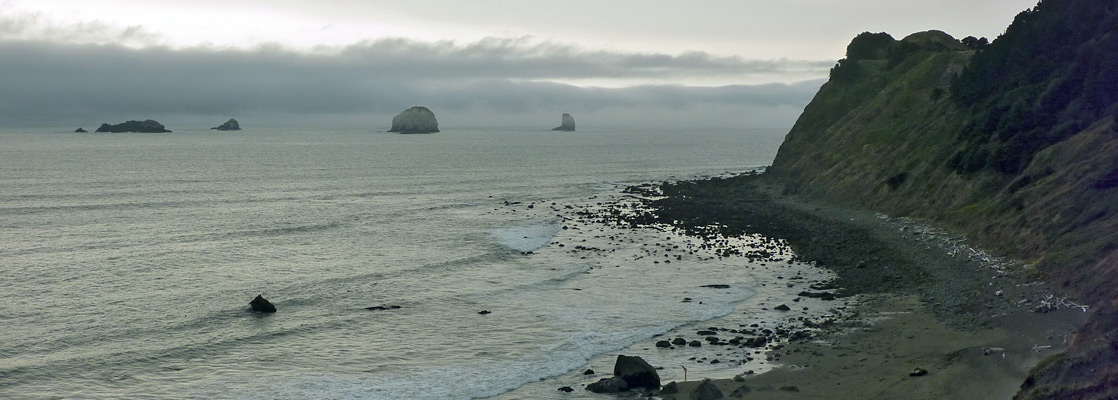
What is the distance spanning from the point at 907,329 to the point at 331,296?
80.9 feet

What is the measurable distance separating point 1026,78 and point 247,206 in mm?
63978

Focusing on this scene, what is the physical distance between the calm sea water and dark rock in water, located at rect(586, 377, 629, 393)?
1456 mm

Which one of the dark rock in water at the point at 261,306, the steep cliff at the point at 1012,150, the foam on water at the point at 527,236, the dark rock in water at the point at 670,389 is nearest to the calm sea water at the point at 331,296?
the foam on water at the point at 527,236

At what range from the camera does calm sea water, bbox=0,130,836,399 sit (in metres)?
26.3

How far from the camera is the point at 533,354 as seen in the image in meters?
28.6

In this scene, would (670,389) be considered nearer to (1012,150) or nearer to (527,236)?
(1012,150)

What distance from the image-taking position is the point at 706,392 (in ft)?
72.6

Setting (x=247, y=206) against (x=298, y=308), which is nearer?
(x=298, y=308)

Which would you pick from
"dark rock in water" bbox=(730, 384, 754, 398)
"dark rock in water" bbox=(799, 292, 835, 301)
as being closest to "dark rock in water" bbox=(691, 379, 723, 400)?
"dark rock in water" bbox=(730, 384, 754, 398)

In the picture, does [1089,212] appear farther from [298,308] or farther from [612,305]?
[298,308]

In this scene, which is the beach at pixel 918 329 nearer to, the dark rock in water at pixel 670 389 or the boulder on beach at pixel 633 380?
the dark rock in water at pixel 670 389

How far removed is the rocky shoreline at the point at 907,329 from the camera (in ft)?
73.3

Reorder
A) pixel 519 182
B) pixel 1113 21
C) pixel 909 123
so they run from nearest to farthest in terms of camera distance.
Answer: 1. pixel 1113 21
2. pixel 909 123
3. pixel 519 182

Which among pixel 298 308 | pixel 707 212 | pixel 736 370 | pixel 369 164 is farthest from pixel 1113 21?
pixel 369 164
